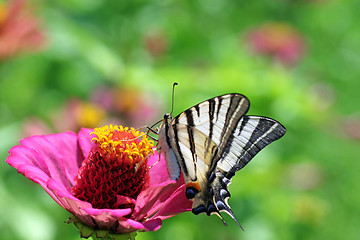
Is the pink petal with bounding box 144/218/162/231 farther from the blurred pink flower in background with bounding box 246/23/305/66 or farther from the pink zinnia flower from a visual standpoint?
the blurred pink flower in background with bounding box 246/23/305/66

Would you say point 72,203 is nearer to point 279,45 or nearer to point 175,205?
point 175,205

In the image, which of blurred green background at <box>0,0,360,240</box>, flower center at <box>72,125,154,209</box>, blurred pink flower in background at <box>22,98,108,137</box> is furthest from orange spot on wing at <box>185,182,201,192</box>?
blurred pink flower in background at <box>22,98,108,137</box>

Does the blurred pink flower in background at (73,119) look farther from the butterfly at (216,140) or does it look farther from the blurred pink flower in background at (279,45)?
the blurred pink flower in background at (279,45)

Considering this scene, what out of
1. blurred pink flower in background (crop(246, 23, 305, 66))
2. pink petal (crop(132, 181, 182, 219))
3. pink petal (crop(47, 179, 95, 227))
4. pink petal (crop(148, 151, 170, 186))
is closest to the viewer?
pink petal (crop(47, 179, 95, 227))

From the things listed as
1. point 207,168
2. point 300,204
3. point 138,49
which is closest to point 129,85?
point 138,49

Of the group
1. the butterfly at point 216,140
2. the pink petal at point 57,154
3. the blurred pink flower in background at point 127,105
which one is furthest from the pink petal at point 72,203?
the blurred pink flower in background at point 127,105

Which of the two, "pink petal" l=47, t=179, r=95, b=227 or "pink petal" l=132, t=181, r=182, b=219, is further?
"pink petal" l=132, t=181, r=182, b=219

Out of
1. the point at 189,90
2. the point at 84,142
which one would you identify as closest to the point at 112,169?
the point at 84,142
